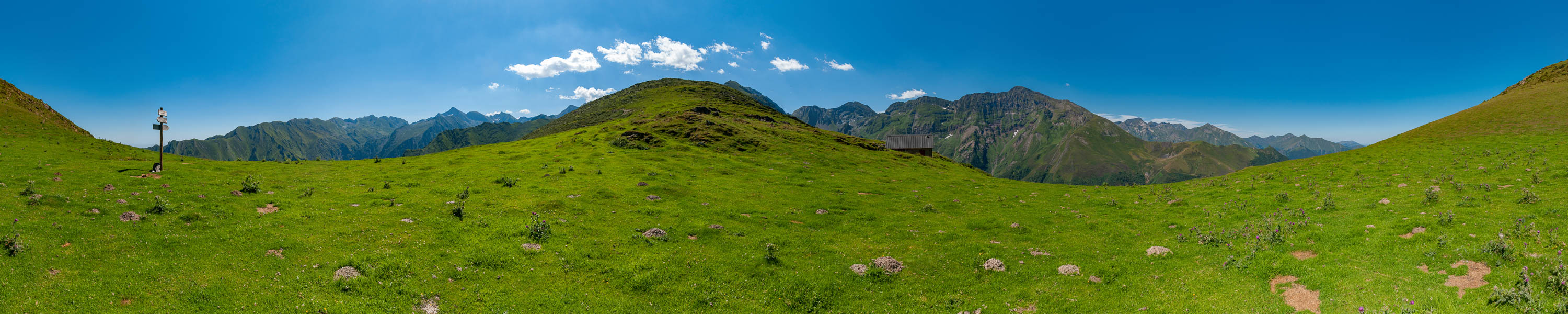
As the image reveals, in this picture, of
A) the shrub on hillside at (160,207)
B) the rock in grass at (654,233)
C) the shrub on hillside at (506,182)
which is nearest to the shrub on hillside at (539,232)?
the rock in grass at (654,233)

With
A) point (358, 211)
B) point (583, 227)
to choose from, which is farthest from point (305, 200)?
point (583, 227)

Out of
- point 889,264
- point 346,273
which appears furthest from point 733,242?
point 346,273

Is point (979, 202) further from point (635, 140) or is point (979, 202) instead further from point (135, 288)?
point (635, 140)

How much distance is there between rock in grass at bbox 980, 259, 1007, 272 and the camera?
18.8 meters

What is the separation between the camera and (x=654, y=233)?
878 inches

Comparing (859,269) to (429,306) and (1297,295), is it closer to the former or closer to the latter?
(1297,295)

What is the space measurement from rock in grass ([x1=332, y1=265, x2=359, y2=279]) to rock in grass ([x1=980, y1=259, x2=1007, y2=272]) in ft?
72.3

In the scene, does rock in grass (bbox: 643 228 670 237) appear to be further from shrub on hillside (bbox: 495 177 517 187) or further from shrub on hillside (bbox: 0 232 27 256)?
shrub on hillside (bbox: 0 232 27 256)

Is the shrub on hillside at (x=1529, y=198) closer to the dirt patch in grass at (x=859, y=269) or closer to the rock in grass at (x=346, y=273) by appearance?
the dirt patch in grass at (x=859, y=269)

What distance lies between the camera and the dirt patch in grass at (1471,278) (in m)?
12.1

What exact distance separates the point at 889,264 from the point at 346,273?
60.5ft

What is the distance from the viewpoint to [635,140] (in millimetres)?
67625

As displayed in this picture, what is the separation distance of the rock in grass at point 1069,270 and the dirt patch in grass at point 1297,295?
17.3ft

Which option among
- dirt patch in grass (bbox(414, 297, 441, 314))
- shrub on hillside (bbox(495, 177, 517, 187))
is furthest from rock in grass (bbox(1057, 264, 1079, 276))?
shrub on hillside (bbox(495, 177, 517, 187))
